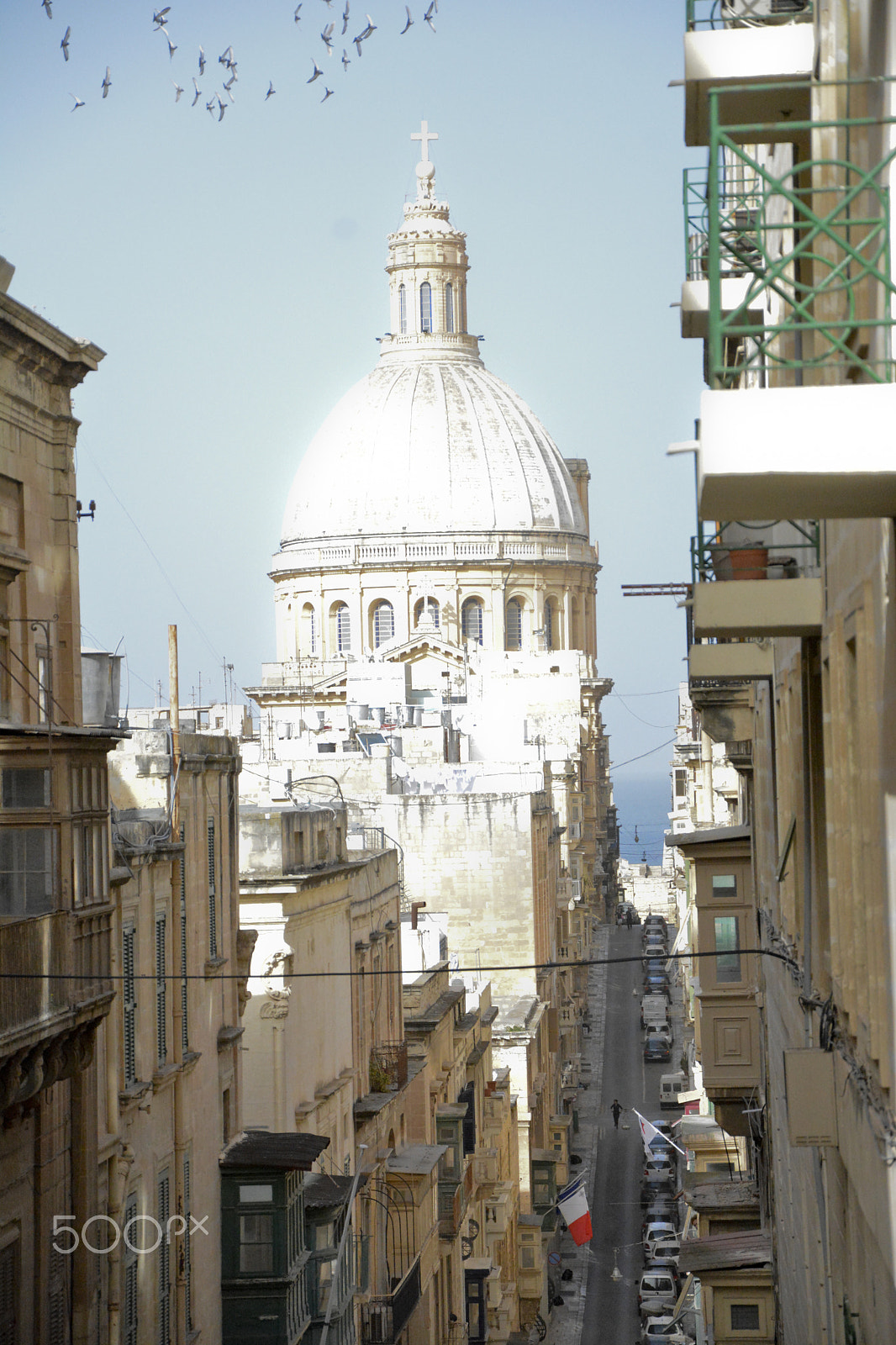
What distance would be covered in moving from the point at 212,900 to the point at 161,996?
197cm

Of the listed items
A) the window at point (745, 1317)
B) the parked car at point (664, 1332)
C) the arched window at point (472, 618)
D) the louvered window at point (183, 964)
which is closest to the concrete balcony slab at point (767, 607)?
the louvered window at point (183, 964)

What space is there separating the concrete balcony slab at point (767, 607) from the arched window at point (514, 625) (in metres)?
87.5

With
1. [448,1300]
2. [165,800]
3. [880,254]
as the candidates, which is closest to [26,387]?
[165,800]

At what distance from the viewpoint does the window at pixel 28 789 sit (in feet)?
45.0

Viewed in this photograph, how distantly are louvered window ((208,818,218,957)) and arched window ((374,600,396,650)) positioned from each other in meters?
78.4

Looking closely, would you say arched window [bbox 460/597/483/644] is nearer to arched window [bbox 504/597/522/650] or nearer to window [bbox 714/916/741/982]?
arched window [bbox 504/597/522/650]

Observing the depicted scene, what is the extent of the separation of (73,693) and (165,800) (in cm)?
253

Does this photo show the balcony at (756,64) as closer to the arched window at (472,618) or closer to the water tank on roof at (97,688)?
the water tank on roof at (97,688)

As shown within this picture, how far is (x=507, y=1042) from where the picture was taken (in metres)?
43.0

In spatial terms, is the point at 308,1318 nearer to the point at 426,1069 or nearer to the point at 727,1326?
the point at 727,1326

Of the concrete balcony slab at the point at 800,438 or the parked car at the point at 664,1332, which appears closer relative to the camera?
the concrete balcony slab at the point at 800,438

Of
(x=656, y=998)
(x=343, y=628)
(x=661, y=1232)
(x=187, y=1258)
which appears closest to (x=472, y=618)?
(x=343, y=628)

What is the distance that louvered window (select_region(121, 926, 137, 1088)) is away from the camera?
639 inches

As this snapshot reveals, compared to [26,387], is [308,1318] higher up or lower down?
lower down
